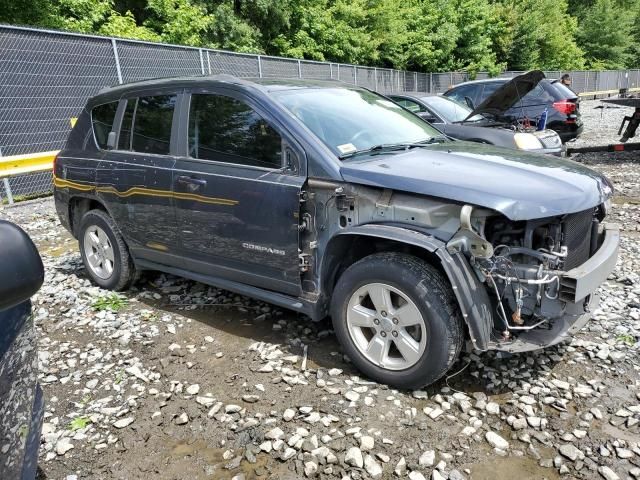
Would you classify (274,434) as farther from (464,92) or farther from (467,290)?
(464,92)

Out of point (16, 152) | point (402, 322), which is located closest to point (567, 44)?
point (16, 152)

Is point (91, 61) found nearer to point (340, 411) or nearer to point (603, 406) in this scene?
point (340, 411)

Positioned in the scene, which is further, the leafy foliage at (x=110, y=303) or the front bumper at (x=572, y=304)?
the leafy foliage at (x=110, y=303)

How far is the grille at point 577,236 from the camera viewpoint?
285cm

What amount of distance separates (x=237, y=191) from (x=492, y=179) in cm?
169

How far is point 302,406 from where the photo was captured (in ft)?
9.85

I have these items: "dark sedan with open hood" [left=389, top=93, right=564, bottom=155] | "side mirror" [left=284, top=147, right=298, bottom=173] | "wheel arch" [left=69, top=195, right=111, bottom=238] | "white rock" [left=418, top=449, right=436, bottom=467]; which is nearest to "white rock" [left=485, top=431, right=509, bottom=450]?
"white rock" [left=418, top=449, right=436, bottom=467]

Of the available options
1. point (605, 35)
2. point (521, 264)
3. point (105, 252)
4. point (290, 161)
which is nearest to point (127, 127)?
point (105, 252)

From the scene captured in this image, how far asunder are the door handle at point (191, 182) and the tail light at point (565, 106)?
9.48 metres

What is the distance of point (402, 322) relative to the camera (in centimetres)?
296

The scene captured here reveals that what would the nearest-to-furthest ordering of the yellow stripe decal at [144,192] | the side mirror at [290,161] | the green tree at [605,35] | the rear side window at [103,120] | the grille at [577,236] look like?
the grille at [577,236]
the side mirror at [290,161]
the yellow stripe decal at [144,192]
the rear side window at [103,120]
the green tree at [605,35]

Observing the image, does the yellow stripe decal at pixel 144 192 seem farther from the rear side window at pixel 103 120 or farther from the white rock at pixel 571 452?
the white rock at pixel 571 452

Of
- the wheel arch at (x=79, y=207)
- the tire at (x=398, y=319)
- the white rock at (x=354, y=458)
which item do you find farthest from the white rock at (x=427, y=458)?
the wheel arch at (x=79, y=207)

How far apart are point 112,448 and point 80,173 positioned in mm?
2894
